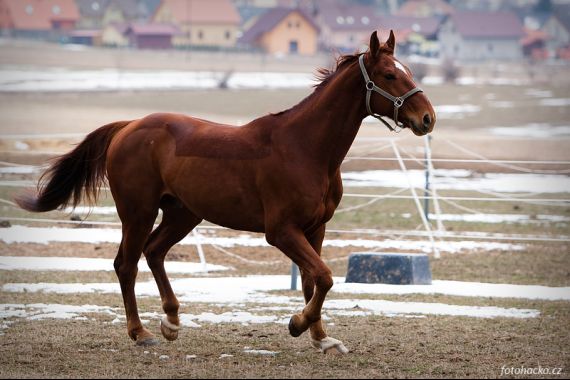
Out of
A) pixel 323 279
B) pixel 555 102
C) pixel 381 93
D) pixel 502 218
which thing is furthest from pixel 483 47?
pixel 323 279

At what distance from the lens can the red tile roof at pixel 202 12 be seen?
109812mm

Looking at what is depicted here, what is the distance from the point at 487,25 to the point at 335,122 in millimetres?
111396

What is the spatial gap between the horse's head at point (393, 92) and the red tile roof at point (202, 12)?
334 ft

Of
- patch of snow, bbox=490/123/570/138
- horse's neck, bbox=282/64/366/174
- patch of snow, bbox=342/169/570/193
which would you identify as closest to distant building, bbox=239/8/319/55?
patch of snow, bbox=490/123/570/138

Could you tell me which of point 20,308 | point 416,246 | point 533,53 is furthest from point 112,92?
point 533,53

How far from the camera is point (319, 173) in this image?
8.05 metres

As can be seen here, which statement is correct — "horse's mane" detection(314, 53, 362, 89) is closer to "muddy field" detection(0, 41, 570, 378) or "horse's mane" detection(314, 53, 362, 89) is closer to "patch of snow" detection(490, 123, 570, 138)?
"muddy field" detection(0, 41, 570, 378)

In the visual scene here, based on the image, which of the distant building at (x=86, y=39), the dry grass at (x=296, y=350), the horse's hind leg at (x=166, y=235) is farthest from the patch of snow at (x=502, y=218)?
the distant building at (x=86, y=39)

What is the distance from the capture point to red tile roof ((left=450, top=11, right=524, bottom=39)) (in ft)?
374

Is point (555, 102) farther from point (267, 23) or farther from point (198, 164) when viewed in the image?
point (267, 23)

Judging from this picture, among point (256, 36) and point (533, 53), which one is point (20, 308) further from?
point (533, 53)

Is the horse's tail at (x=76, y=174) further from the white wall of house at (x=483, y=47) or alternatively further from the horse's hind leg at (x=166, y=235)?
the white wall of house at (x=483, y=47)

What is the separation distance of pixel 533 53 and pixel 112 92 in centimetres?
6450

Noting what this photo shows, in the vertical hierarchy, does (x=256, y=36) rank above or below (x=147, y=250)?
below
